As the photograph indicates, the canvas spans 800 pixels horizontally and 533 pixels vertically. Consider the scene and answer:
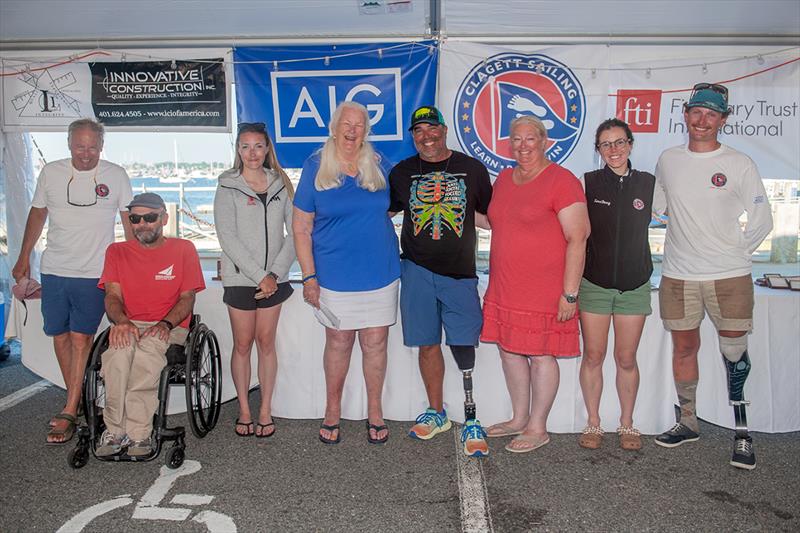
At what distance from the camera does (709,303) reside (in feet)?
10.7

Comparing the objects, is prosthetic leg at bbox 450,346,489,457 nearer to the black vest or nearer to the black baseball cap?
the black vest

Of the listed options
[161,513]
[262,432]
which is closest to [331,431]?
[262,432]

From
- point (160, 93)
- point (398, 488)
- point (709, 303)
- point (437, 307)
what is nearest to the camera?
point (398, 488)

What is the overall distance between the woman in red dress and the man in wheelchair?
162 cm

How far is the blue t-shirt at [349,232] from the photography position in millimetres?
3236

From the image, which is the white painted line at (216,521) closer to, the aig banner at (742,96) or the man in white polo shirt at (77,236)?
the man in white polo shirt at (77,236)

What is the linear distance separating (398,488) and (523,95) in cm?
266

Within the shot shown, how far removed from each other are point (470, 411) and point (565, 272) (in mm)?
931

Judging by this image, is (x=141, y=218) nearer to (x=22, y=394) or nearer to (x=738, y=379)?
(x=22, y=394)

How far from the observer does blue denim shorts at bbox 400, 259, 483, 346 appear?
333cm

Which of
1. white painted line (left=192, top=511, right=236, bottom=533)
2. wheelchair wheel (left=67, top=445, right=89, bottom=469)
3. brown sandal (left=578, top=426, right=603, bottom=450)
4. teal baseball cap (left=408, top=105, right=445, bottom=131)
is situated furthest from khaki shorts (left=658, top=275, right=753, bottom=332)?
wheelchair wheel (left=67, top=445, right=89, bottom=469)

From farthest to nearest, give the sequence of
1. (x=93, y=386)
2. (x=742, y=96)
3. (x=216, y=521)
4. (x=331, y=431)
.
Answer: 1. (x=742, y=96)
2. (x=331, y=431)
3. (x=93, y=386)
4. (x=216, y=521)

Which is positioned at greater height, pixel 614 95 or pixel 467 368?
pixel 614 95

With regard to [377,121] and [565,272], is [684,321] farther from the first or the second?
[377,121]
